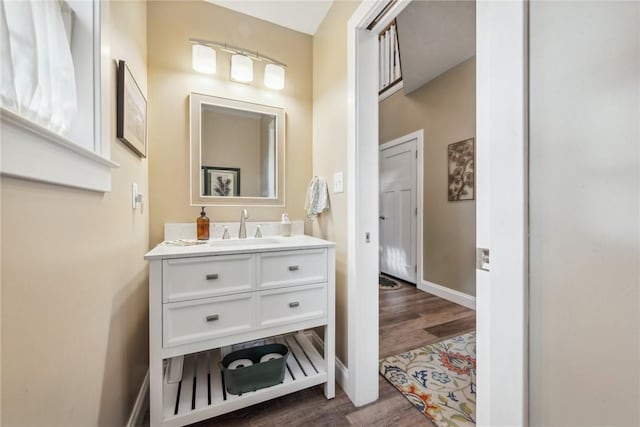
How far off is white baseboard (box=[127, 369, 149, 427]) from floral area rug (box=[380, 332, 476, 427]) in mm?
1368

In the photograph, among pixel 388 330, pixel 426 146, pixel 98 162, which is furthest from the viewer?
pixel 426 146

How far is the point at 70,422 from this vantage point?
704 mm

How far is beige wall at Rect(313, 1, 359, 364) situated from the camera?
1.53 meters

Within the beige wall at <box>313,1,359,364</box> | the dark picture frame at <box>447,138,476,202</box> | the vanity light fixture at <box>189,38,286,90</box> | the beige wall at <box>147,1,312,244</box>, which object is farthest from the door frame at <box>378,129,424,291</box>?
the vanity light fixture at <box>189,38,286,90</box>

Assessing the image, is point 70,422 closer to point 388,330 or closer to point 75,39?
point 75,39

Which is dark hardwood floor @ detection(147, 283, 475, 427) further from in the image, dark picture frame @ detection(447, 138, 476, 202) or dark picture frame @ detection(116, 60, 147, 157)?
dark picture frame @ detection(447, 138, 476, 202)

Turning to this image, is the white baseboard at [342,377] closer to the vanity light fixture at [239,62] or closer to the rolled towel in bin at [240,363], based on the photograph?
the rolled towel in bin at [240,363]

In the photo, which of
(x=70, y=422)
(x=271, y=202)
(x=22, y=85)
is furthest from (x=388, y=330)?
(x=22, y=85)

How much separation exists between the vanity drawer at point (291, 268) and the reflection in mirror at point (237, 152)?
71 centimetres

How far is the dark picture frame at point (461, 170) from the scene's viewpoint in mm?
2658

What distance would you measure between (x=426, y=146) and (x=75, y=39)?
3237mm

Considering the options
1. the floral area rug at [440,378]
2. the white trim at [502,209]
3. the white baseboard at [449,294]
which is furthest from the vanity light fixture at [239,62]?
the white baseboard at [449,294]

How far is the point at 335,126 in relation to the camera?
5.38 feet

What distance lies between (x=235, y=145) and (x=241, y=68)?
526 millimetres
